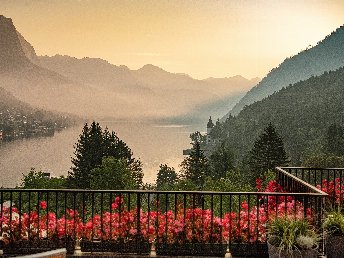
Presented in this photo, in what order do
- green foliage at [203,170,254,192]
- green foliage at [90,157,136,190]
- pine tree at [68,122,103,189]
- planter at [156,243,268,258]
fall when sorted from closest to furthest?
1. planter at [156,243,268,258]
2. green foliage at [203,170,254,192]
3. green foliage at [90,157,136,190]
4. pine tree at [68,122,103,189]

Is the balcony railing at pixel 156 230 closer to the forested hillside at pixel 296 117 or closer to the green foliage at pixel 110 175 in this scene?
the green foliage at pixel 110 175

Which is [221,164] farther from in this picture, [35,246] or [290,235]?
[290,235]

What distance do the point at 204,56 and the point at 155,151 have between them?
128 feet

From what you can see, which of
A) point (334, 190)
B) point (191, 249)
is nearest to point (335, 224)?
point (191, 249)

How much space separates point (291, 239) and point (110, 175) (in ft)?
173

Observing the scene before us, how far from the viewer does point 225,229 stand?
767cm

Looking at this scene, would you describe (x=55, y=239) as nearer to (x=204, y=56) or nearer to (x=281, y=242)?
(x=281, y=242)

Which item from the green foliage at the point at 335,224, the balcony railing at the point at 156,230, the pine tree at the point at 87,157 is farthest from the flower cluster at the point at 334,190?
the pine tree at the point at 87,157

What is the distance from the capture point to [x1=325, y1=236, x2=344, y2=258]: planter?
6773mm

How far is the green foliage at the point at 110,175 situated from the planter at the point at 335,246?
5175cm

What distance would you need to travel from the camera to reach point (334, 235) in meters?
6.82

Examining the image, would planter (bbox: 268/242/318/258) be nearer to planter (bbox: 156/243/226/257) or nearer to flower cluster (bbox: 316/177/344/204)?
planter (bbox: 156/243/226/257)

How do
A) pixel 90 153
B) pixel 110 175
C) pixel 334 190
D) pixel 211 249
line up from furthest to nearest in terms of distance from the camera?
pixel 90 153, pixel 110 175, pixel 334 190, pixel 211 249

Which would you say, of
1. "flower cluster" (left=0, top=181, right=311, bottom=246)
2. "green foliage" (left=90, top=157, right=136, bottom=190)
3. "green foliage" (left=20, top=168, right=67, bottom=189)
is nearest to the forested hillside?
"green foliage" (left=90, top=157, right=136, bottom=190)
